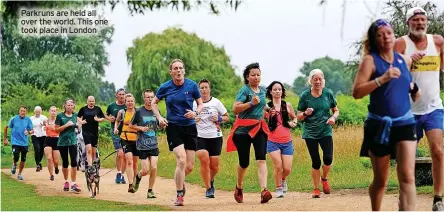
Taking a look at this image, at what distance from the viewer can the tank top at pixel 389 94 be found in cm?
944

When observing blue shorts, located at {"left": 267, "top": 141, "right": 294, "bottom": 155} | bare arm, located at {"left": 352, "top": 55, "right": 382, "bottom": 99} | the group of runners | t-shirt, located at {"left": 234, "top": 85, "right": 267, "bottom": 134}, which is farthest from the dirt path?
bare arm, located at {"left": 352, "top": 55, "right": 382, "bottom": 99}

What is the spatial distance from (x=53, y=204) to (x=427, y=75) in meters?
7.56

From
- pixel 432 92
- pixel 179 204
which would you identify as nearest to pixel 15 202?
pixel 179 204

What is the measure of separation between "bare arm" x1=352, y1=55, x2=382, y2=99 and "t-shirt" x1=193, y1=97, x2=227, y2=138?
7065 millimetres

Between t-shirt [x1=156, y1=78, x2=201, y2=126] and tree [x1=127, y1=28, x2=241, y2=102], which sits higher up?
tree [x1=127, y1=28, x2=241, y2=102]

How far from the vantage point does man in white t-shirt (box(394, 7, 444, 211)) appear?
1105cm

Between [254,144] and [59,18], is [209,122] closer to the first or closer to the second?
[254,144]

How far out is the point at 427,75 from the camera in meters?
11.2

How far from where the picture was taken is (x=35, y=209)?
50.2ft

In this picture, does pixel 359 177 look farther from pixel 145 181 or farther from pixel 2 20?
pixel 2 20

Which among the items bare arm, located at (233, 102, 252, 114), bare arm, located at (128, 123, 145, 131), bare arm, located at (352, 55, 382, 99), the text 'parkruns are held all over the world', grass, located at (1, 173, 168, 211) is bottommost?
grass, located at (1, 173, 168, 211)

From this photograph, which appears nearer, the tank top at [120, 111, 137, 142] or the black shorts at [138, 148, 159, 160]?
the black shorts at [138, 148, 159, 160]

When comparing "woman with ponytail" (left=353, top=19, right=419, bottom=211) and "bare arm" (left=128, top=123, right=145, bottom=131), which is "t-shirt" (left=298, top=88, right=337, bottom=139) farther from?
"woman with ponytail" (left=353, top=19, right=419, bottom=211)

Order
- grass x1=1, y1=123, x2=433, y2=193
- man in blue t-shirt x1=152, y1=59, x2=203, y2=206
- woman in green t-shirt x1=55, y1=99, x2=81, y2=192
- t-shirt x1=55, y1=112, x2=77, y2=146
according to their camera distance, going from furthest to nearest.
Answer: t-shirt x1=55, y1=112, x2=77, y2=146 < woman in green t-shirt x1=55, y1=99, x2=81, y2=192 < grass x1=1, y1=123, x2=433, y2=193 < man in blue t-shirt x1=152, y1=59, x2=203, y2=206
